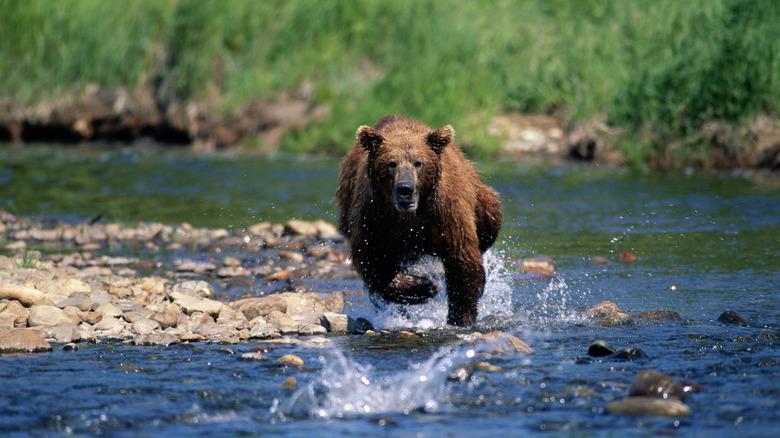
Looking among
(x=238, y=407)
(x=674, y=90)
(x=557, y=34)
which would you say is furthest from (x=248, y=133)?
(x=238, y=407)

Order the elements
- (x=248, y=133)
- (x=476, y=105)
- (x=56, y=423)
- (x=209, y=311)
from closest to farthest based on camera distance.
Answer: (x=56, y=423) → (x=209, y=311) → (x=476, y=105) → (x=248, y=133)

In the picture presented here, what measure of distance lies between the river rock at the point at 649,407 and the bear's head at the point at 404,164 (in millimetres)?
2158

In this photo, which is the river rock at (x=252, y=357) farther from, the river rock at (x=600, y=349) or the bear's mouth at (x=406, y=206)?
the river rock at (x=600, y=349)

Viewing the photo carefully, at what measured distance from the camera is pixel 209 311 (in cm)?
636

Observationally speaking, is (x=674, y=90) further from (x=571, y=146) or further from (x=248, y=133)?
(x=248, y=133)

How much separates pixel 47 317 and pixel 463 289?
276cm

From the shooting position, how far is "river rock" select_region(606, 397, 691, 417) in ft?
13.5

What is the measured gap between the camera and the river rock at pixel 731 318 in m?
5.93

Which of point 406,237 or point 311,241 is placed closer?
point 406,237

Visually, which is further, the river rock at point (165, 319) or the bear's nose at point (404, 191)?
the river rock at point (165, 319)

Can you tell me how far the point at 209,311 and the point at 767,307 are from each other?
3.83m

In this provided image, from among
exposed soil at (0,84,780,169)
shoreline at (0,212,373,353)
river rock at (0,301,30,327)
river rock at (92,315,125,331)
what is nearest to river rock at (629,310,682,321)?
shoreline at (0,212,373,353)

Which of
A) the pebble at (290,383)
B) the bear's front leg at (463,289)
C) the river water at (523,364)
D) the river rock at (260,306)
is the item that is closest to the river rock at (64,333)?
the river water at (523,364)

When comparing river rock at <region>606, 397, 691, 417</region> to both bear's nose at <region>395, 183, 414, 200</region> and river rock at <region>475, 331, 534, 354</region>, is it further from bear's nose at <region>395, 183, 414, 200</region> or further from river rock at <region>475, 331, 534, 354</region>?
bear's nose at <region>395, 183, 414, 200</region>
